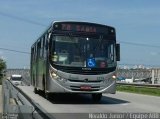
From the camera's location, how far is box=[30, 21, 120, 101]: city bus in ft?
64.4

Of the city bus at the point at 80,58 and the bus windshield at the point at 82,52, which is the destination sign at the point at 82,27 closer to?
the city bus at the point at 80,58

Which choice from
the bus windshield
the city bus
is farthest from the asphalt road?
the bus windshield

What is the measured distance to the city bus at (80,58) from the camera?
773 inches

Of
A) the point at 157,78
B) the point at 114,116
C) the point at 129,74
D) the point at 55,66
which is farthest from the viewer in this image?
the point at 129,74

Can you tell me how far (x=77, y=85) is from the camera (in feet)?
65.0

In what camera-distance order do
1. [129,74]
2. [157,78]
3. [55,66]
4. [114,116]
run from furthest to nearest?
[129,74], [157,78], [55,66], [114,116]

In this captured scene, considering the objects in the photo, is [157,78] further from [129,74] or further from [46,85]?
[46,85]

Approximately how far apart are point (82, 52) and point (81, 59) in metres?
0.29

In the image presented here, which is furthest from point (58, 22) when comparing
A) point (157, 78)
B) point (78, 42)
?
point (157, 78)

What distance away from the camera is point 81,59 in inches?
778

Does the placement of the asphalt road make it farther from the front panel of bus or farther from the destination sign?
the destination sign

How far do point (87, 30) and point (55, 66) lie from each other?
210 centimetres

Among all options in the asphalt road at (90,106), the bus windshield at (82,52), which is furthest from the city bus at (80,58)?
the asphalt road at (90,106)

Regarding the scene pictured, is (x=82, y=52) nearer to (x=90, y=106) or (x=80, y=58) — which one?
(x=80, y=58)
